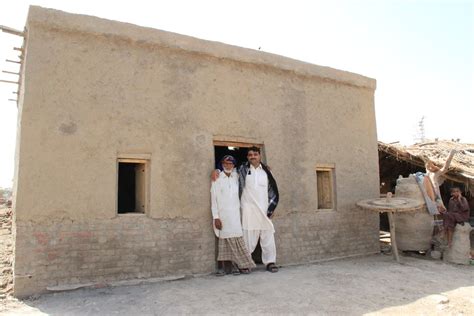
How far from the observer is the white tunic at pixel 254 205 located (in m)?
6.41

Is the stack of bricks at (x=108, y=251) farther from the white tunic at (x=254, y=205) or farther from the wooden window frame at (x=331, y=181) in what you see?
the wooden window frame at (x=331, y=181)

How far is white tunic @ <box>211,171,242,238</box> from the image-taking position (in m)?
6.05

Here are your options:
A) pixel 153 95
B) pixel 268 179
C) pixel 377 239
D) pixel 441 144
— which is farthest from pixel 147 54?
pixel 441 144

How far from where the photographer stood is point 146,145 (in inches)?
224

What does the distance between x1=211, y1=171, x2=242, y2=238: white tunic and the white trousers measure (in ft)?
0.97

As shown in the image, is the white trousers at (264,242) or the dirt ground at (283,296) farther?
the white trousers at (264,242)

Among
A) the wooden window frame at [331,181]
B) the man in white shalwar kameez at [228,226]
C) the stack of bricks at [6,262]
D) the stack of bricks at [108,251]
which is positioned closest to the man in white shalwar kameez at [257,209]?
the man in white shalwar kameez at [228,226]

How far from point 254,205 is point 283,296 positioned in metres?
1.85

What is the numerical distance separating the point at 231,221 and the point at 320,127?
278 centimetres

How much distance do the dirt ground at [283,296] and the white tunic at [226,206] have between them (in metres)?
0.71

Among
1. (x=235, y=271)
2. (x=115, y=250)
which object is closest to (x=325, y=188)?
(x=235, y=271)

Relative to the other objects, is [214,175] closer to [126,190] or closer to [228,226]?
[228,226]

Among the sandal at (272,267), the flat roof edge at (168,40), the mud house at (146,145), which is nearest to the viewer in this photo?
the mud house at (146,145)

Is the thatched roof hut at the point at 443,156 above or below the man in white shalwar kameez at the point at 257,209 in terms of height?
above
